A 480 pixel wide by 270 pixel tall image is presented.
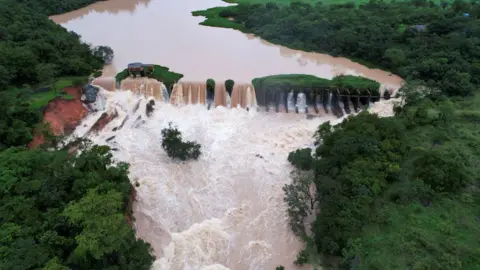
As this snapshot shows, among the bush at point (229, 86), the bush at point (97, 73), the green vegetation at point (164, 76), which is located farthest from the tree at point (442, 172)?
the bush at point (97, 73)

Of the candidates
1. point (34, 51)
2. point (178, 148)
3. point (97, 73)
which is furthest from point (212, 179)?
point (34, 51)

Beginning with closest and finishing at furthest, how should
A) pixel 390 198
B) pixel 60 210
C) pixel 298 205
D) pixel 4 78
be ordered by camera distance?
pixel 60 210 < pixel 390 198 < pixel 298 205 < pixel 4 78

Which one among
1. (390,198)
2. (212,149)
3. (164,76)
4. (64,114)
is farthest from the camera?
(164,76)

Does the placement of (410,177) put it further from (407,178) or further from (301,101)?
(301,101)

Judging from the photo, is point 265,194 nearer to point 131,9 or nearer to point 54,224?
point 54,224

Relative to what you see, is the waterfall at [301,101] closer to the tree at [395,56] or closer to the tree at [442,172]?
the tree at [395,56]

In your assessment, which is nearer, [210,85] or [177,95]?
[210,85]

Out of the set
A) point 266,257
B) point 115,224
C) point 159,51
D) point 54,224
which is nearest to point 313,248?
point 266,257
